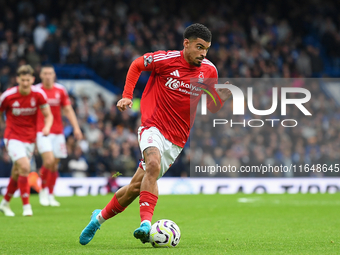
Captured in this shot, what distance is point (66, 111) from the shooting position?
11.7m

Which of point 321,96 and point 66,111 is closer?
point 66,111

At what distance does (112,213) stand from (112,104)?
1365cm

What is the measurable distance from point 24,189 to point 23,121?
3.97ft

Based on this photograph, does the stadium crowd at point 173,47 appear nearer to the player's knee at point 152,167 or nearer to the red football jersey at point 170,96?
the red football jersey at point 170,96

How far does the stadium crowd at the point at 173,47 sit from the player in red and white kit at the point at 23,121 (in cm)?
585

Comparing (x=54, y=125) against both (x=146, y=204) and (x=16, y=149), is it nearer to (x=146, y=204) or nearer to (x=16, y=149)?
(x=16, y=149)

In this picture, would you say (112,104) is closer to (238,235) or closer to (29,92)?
(29,92)

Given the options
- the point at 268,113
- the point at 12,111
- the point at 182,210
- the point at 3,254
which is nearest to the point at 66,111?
the point at 12,111

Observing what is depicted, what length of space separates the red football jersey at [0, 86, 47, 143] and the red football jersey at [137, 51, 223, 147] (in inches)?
161

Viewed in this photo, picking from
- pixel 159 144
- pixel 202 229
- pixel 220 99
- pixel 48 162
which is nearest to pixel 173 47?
pixel 48 162

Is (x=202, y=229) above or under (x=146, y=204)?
under

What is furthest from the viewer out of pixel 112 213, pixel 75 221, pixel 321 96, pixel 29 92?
pixel 321 96

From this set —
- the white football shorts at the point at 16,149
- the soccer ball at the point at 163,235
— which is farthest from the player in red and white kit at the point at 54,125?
the soccer ball at the point at 163,235

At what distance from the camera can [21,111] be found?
969 cm
